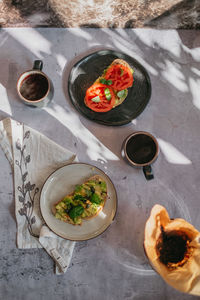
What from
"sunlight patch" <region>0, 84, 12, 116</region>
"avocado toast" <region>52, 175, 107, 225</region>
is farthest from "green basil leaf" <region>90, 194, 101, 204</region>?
"sunlight patch" <region>0, 84, 12, 116</region>

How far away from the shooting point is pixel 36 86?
1419 mm

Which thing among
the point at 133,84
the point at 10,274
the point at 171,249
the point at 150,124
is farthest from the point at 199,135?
the point at 10,274

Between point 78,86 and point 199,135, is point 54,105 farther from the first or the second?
point 199,135

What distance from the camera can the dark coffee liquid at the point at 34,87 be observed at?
1.41 metres

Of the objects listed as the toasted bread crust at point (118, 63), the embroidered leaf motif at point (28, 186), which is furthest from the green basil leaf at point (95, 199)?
the toasted bread crust at point (118, 63)

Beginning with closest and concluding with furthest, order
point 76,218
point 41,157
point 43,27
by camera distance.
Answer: point 76,218
point 41,157
point 43,27

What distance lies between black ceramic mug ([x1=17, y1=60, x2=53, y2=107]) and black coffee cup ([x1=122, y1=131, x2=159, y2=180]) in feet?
1.51

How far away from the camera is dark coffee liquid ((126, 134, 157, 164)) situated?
4.58 ft

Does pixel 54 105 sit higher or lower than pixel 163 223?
higher

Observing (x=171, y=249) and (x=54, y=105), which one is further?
(x=54, y=105)

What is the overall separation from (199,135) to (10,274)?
119 cm

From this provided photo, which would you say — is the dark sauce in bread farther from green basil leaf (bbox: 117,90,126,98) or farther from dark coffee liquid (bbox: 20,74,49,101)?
dark coffee liquid (bbox: 20,74,49,101)

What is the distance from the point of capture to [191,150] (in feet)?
4.95

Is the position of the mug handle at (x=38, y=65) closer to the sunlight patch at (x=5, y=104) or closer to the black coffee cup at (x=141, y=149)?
the sunlight patch at (x=5, y=104)
